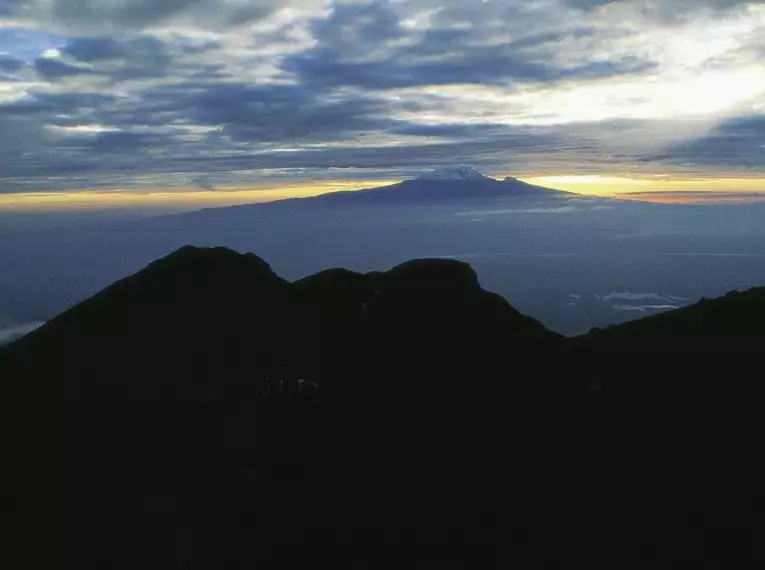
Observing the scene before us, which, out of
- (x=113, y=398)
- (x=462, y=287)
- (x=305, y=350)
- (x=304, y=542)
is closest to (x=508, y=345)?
(x=462, y=287)

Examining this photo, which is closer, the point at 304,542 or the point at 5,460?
the point at 304,542

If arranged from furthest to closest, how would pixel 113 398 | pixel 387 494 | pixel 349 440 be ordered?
pixel 113 398, pixel 349 440, pixel 387 494

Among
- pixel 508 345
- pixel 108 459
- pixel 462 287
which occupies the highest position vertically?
pixel 462 287

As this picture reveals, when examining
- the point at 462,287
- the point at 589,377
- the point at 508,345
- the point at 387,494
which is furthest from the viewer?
the point at 462,287

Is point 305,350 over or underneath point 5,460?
over

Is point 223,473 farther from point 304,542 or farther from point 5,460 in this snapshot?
point 5,460

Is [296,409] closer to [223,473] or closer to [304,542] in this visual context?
[223,473]

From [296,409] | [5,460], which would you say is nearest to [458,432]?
[296,409]
